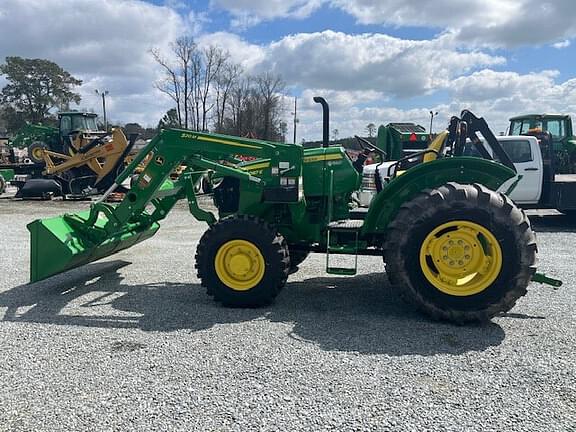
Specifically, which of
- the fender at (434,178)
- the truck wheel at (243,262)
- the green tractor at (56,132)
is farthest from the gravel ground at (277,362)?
the green tractor at (56,132)

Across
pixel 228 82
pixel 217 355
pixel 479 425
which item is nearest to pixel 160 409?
pixel 217 355

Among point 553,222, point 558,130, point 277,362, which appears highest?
point 558,130

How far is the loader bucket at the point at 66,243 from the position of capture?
5.48 metres

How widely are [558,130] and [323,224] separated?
55.8ft

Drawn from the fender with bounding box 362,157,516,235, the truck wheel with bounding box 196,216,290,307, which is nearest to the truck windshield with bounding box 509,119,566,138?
the fender with bounding box 362,157,516,235

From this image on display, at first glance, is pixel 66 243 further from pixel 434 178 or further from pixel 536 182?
pixel 536 182

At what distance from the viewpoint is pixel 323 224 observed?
5.80 m

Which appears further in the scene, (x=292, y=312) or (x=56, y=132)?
(x=56, y=132)

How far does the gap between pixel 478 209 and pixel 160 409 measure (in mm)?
3271

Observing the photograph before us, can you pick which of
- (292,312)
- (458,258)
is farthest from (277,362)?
(458,258)

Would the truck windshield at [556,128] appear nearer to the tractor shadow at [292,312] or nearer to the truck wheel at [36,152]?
the tractor shadow at [292,312]

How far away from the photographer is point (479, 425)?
10.1 ft

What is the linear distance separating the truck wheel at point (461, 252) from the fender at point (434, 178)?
331mm

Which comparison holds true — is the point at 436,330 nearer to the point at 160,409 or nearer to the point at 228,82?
the point at 160,409
